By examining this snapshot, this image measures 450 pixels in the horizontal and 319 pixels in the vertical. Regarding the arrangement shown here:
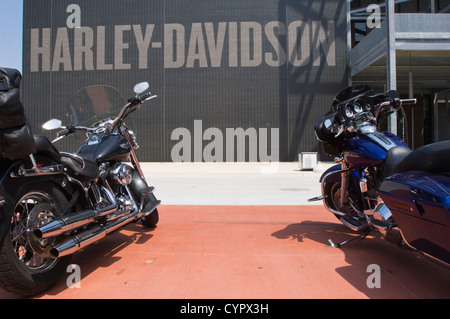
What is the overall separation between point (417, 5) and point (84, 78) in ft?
65.3

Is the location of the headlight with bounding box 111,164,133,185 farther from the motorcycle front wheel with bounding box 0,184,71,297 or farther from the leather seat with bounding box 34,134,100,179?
the motorcycle front wheel with bounding box 0,184,71,297

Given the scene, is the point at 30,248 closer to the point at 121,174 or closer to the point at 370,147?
the point at 121,174

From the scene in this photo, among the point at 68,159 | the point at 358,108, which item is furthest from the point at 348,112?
the point at 68,159

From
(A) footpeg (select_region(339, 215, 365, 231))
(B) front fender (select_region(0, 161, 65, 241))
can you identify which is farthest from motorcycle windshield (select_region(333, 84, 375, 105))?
(B) front fender (select_region(0, 161, 65, 241))

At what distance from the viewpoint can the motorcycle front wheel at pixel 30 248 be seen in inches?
78.7

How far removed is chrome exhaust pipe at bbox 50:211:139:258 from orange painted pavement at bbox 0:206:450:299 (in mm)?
336

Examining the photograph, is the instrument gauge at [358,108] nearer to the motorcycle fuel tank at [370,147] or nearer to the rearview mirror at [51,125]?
the motorcycle fuel tank at [370,147]

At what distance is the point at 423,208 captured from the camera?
201 centimetres

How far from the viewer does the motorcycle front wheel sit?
2.00 m

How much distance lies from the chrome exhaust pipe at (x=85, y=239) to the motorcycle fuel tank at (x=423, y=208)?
2246mm

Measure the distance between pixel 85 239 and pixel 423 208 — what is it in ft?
7.69

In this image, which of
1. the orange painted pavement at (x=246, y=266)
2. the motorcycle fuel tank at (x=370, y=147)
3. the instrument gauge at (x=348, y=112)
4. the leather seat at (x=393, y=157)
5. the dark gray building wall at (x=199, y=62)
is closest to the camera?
the orange painted pavement at (x=246, y=266)

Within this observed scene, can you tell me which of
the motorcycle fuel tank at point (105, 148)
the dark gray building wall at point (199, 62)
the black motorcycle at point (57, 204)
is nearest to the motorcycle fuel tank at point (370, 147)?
the black motorcycle at point (57, 204)

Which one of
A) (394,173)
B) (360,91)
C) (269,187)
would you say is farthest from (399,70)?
(394,173)
